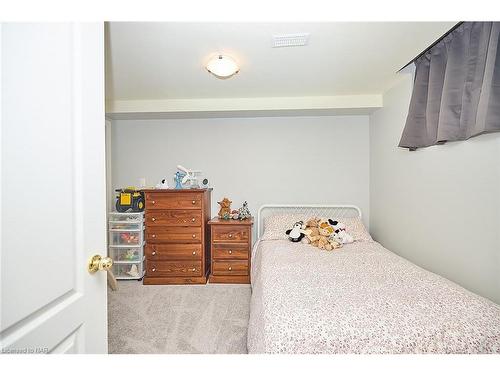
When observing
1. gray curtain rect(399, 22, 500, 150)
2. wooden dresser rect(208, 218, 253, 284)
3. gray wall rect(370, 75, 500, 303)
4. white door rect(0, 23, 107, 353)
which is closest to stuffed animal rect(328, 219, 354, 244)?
gray wall rect(370, 75, 500, 303)

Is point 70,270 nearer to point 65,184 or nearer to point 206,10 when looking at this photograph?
point 65,184

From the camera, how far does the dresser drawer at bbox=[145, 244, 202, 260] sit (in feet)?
9.16

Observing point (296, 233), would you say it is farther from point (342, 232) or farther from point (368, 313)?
point (368, 313)

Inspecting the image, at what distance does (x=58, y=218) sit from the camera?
0.66m

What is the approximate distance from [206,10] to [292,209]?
2.75 m

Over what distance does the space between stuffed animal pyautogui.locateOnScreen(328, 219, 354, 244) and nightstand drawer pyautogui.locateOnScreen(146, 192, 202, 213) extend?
5.34 ft

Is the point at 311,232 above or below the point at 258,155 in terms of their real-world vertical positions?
below

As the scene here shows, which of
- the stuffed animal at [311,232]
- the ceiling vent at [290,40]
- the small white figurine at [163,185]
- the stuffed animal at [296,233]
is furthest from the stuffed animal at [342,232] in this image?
the small white figurine at [163,185]

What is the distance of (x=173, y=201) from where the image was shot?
9.20 feet

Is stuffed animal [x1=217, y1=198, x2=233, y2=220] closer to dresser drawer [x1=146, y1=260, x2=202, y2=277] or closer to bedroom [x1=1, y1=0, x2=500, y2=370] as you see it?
bedroom [x1=1, y1=0, x2=500, y2=370]

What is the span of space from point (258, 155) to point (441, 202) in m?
2.05

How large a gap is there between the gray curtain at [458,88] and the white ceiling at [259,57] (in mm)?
138

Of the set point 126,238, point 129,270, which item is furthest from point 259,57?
point 129,270

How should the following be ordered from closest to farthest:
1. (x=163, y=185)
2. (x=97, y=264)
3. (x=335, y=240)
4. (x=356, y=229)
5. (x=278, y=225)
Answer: (x=97, y=264)
(x=335, y=240)
(x=356, y=229)
(x=278, y=225)
(x=163, y=185)
